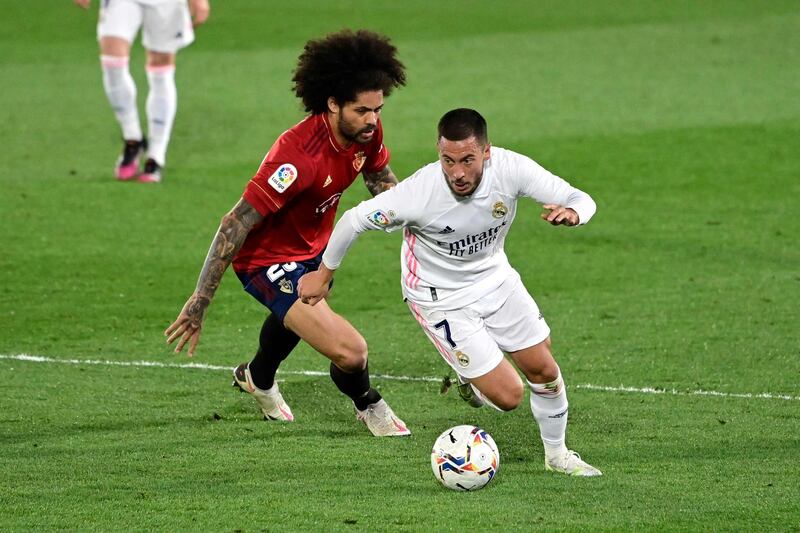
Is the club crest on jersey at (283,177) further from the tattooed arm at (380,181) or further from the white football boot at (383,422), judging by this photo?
the white football boot at (383,422)

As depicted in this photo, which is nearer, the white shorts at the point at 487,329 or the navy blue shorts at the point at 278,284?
the white shorts at the point at 487,329

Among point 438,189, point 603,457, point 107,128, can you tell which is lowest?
point 107,128

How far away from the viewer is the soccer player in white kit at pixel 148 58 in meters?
12.6

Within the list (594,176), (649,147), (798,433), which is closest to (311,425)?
(798,433)

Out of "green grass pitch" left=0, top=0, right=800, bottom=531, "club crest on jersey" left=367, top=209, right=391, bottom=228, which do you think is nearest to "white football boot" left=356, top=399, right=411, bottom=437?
"green grass pitch" left=0, top=0, right=800, bottom=531

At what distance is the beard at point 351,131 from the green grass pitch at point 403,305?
1497mm

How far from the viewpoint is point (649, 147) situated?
583 inches

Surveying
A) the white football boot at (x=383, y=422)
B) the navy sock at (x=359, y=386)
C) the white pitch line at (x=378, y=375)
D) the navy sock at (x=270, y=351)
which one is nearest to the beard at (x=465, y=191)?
the navy sock at (x=359, y=386)

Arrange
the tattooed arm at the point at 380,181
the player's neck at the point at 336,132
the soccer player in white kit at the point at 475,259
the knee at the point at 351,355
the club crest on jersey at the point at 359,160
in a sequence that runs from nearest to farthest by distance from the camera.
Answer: the soccer player in white kit at the point at 475,259 → the knee at the point at 351,355 → the player's neck at the point at 336,132 → the club crest on jersey at the point at 359,160 → the tattooed arm at the point at 380,181

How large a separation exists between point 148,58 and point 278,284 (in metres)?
6.55

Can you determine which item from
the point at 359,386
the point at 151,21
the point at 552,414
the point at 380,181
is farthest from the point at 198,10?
the point at 552,414

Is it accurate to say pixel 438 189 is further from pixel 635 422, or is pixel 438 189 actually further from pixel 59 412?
pixel 59 412

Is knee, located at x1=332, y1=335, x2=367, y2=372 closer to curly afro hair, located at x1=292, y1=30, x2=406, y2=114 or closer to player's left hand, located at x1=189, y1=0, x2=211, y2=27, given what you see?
curly afro hair, located at x1=292, y1=30, x2=406, y2=114

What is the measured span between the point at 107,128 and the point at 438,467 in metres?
10.4
